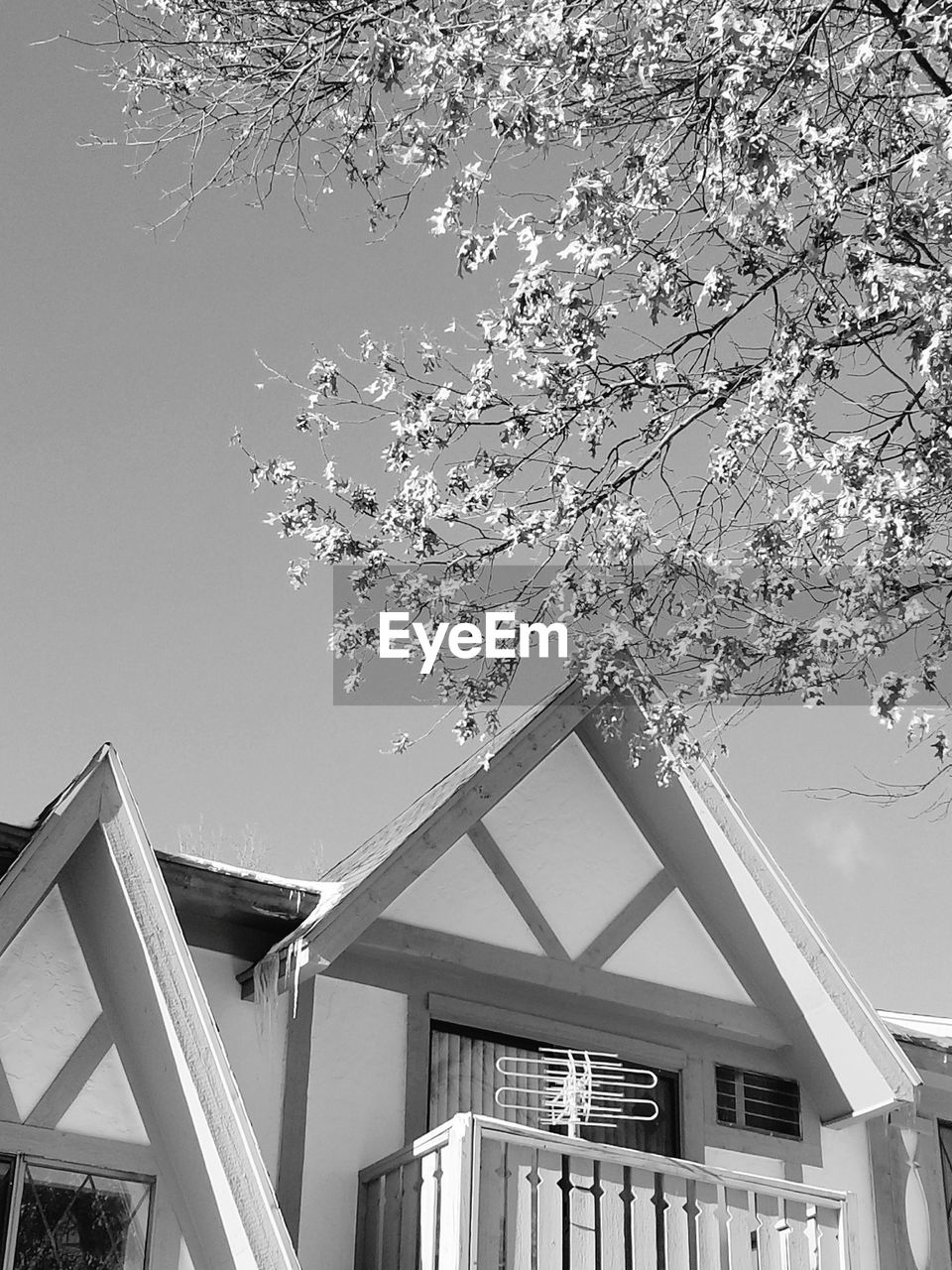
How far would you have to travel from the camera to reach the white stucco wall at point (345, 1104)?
8.88 meters

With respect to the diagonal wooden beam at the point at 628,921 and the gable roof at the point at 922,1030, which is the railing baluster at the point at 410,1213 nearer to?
the diagonal wooden beam at the point at 628,921

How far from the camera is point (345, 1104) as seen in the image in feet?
30.7

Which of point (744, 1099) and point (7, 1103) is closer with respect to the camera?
point (7, 1103)

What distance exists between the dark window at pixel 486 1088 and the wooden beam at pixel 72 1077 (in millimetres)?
2319

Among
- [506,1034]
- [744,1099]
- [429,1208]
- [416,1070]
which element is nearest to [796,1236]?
[744,1099]

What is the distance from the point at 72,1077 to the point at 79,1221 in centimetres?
73

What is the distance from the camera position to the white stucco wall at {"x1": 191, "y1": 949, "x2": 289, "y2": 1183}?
9.02 meters

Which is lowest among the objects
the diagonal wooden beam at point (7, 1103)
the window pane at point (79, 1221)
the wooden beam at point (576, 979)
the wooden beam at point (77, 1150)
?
the window pane at point (79, 1221)

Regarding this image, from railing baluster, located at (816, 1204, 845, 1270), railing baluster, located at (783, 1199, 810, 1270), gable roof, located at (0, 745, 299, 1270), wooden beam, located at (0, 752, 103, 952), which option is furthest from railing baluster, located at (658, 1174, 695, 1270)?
wooden beam, located at (0, 752, 103, 952)

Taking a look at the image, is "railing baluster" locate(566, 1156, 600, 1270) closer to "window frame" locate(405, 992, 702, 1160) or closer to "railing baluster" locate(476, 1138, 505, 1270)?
"railing baluster" locate(476, 1138, 505, 1270)

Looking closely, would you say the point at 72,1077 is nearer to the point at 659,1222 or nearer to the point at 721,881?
the point at 659,1222

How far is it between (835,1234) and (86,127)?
770 centimetres

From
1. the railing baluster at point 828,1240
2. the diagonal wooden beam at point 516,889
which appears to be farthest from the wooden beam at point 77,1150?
the railing baluster at point 828,1240

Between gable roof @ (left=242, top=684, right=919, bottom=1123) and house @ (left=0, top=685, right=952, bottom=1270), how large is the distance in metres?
0.02
